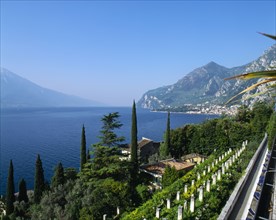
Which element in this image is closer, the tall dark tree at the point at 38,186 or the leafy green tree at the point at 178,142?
the tall dark tree at the point at 38,186

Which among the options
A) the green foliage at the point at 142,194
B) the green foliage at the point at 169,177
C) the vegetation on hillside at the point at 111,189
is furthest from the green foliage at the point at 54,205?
the green foliage at the point at 169,177

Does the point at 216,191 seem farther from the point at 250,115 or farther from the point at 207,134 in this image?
the point at 250,115

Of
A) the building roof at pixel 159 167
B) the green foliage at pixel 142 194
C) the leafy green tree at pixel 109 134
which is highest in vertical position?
the leafy green tree at pixel 109 134

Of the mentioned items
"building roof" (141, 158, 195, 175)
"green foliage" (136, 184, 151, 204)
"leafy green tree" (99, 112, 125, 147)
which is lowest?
"green foliage" (136, 184, 151, 204)

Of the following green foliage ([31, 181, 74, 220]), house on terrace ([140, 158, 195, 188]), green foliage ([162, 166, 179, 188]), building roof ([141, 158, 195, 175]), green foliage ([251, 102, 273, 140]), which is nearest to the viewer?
green foliage ([31, 181, 74, 220])

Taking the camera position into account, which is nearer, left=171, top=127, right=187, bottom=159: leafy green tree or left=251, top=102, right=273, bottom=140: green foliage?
left=251, top=102, right=273, bottom=140: green foliage

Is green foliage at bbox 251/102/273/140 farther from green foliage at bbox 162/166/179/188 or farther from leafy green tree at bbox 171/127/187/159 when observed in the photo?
green foliage at bbox 162/166/179/188

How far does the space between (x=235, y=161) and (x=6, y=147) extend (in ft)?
178

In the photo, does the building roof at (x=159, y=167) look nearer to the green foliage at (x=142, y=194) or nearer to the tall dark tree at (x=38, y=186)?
the green foliage at (x=142, y=194)

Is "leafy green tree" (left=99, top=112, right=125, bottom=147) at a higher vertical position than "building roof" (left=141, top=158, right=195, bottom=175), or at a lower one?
higher

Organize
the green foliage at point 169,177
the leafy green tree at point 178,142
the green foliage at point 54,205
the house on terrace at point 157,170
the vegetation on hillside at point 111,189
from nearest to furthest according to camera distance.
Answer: the vegetation on hillside at point 111,189, the green foliage at point 54,205, the green foliage at point 169,177, the house on terrace at point 157,170, the leafy green tree at point 178,142

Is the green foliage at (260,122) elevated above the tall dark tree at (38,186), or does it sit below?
above

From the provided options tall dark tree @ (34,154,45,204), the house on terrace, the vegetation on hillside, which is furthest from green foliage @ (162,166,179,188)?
tall dark tree @ (34,154,45,204)

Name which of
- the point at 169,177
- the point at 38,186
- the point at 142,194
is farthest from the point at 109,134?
the point at 38,186
